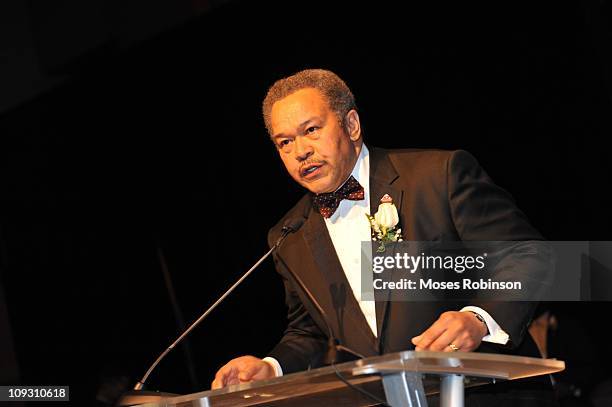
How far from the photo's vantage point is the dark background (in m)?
2.96

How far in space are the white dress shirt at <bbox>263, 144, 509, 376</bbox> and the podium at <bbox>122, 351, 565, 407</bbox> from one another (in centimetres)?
56

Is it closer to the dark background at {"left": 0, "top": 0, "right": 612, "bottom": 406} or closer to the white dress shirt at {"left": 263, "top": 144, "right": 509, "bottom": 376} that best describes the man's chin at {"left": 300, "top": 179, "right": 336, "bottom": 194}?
the white dress shirt at {"left": 263, "top": 144, "right": 509, "bottom": 376}

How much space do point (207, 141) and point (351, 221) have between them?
964 mm

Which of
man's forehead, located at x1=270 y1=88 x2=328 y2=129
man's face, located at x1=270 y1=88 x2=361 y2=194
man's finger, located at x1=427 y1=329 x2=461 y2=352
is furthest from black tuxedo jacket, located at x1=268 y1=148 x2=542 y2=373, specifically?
man's finger, located at x1=427 y1=329 x2=461 y2=352

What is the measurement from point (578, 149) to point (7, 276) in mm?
2655

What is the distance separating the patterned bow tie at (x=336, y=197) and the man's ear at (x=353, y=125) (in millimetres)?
185

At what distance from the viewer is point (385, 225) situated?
260 cm

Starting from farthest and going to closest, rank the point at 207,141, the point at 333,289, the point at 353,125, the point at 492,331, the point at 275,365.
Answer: the point at 207,141 < the point at 353,125 < the point at 333,289 < the point at 275,365 < the point at 492,331

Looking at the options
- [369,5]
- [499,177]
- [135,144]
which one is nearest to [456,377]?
[499,177]

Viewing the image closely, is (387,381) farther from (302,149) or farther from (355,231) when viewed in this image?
(302,149)

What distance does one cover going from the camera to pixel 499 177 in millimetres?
2912

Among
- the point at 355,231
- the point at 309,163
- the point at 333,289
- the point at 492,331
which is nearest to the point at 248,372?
the point at 333,289

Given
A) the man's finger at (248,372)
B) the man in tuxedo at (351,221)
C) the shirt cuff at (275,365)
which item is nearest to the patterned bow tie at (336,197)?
the man in tuxedo at (351,221)

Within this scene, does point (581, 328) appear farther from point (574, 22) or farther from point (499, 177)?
point (574, 22)
